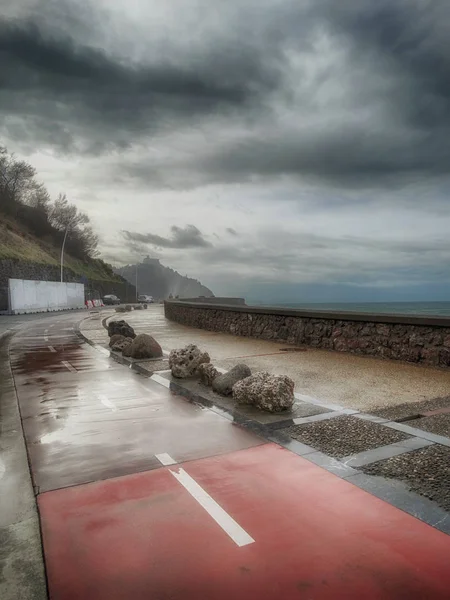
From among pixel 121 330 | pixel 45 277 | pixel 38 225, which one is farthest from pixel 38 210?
pixel 121 330

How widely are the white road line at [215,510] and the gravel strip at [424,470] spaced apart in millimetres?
1525

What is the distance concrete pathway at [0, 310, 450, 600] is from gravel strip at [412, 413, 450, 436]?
185cm

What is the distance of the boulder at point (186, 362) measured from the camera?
8938mm

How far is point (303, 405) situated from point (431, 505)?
3.17m

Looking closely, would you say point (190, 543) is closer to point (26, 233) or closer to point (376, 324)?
point (376, 324)

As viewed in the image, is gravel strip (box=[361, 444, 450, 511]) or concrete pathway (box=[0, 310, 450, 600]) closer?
concrete pathway (box=[0, 310, 450, 600])

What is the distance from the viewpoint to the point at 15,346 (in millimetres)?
15211

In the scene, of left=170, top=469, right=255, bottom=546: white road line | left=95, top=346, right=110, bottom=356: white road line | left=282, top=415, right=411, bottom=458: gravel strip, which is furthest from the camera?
left=95, top=346, right=110, bottom=356: white road line

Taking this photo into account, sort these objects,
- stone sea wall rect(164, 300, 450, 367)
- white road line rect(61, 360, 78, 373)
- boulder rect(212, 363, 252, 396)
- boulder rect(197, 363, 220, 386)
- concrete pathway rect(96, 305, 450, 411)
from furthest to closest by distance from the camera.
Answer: white road line rect(61, 360, 78, 373)
stone sea wall rect(164, 300, 450, 367)
boulder rect(197, 363, 220, 386)
boulder rect(212, 363, 252, 396)
concrete pathway rect(96, 305, 450, 411)

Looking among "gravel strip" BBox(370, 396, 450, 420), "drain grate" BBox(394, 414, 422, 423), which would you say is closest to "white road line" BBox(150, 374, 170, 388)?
"gravel strip" BBox(370, 396, 450, 420)

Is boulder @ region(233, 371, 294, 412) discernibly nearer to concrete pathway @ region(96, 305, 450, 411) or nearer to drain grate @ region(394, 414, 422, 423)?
concrete pathway @ region(96, 305, 450, 411)

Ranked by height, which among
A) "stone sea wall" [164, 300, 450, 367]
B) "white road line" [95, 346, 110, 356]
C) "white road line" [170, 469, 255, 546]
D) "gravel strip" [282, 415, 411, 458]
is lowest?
"white road line" [95, 346, 110, 356]

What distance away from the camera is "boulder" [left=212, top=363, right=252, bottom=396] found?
7.32 m

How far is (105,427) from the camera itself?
5.77 m
